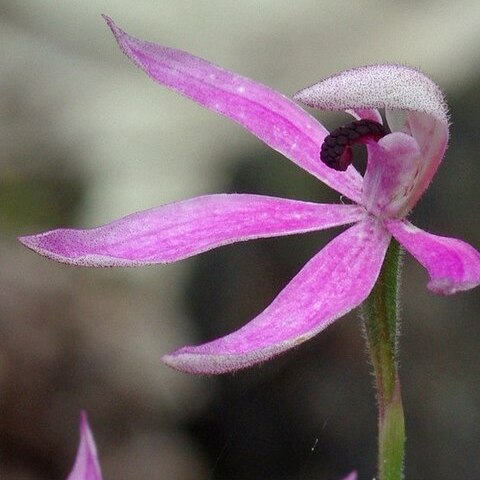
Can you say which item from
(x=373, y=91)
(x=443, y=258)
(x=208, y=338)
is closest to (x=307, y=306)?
(x=443, y=258)

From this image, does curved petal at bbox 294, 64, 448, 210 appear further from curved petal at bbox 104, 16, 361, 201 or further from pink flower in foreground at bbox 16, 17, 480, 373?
curved petal at bbox 104, 16, 361, 201

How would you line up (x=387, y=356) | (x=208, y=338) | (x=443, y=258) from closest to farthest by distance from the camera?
1. (x=443, y=258)
2. (x=387, y=356)
3. (x=208, y=338)

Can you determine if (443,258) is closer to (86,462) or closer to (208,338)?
(86,462)

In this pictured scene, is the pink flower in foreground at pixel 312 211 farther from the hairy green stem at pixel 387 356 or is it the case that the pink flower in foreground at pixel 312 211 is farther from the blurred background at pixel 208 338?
the blurred background at pixel 208 338

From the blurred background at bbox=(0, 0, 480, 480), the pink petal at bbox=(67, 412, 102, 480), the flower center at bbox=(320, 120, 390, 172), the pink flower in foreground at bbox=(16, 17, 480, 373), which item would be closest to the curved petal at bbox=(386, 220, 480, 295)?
the pink flower in foreground at bbox=(16, 17, 480, 373)

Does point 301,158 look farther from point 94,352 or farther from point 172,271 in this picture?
point 172,271

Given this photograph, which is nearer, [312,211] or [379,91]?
[379,91]

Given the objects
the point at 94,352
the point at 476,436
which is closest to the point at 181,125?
the point at 94,352
